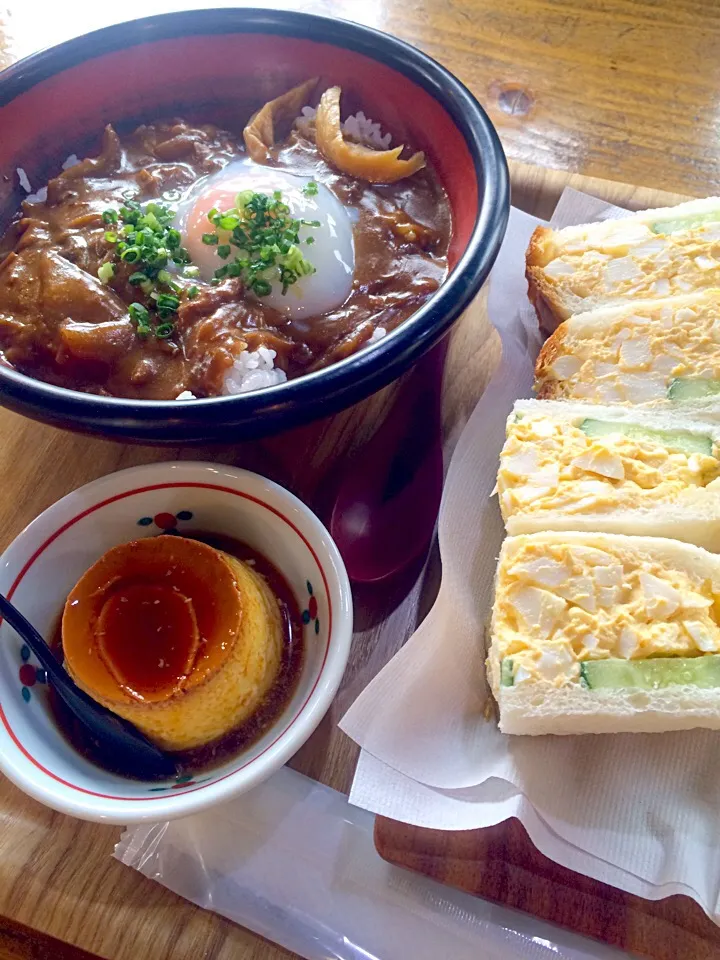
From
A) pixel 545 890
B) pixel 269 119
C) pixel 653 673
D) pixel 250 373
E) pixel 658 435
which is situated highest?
pixel 269 119

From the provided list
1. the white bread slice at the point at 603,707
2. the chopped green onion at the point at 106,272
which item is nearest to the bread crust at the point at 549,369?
the white bread slice at the point at 603,707

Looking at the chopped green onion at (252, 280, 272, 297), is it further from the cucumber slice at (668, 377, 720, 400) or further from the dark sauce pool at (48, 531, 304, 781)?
the cucumber slice at (668, 377, 720, 400)

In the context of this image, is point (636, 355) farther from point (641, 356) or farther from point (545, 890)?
point (545, 890)

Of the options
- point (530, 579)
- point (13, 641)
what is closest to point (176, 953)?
point (13, 641)

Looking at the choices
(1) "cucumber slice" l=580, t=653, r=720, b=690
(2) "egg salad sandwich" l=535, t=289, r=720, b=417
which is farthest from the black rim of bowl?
(1) "cucumber slice" l=580, t=653, r=720, b=690

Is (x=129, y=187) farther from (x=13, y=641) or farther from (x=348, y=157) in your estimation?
(x=13, y=641)

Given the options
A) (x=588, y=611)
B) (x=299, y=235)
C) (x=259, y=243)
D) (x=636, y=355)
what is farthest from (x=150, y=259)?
(x=588, y=611)
